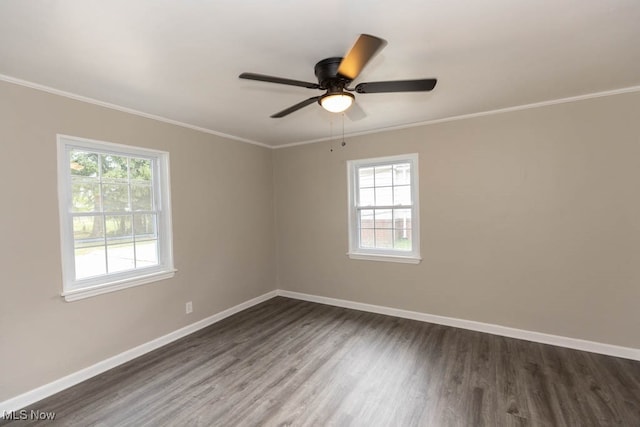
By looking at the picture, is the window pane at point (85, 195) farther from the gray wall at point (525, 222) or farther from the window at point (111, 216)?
the gray wall at point (525, 222)

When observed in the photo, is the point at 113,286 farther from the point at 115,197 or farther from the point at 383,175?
the point at 383,175

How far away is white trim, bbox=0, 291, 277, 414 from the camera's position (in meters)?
2.21

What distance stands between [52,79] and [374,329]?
12.6 feet

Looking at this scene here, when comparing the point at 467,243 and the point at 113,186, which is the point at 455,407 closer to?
the point at 467,243

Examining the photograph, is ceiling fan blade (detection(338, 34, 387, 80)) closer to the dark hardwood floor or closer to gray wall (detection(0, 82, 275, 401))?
the dark hardwood floor

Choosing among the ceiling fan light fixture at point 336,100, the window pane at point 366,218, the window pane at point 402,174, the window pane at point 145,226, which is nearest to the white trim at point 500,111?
the window pane at point 402,174

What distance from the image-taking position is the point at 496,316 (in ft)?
10.8

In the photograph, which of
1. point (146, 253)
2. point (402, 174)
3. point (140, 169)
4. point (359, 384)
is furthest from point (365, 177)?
point (146, 253)

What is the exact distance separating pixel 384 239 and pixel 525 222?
1.62 m

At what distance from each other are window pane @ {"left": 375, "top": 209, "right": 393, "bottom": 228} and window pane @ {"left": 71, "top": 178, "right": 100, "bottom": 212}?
3207mm

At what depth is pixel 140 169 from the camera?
124 inches

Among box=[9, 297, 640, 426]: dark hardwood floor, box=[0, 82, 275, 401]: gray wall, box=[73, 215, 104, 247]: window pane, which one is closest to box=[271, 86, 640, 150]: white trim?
box=[0, 82, 275, 401]: gray wall

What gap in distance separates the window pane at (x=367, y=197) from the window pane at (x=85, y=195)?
10.1ft

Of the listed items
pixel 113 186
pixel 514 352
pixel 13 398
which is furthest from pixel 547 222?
pixel 13 398
